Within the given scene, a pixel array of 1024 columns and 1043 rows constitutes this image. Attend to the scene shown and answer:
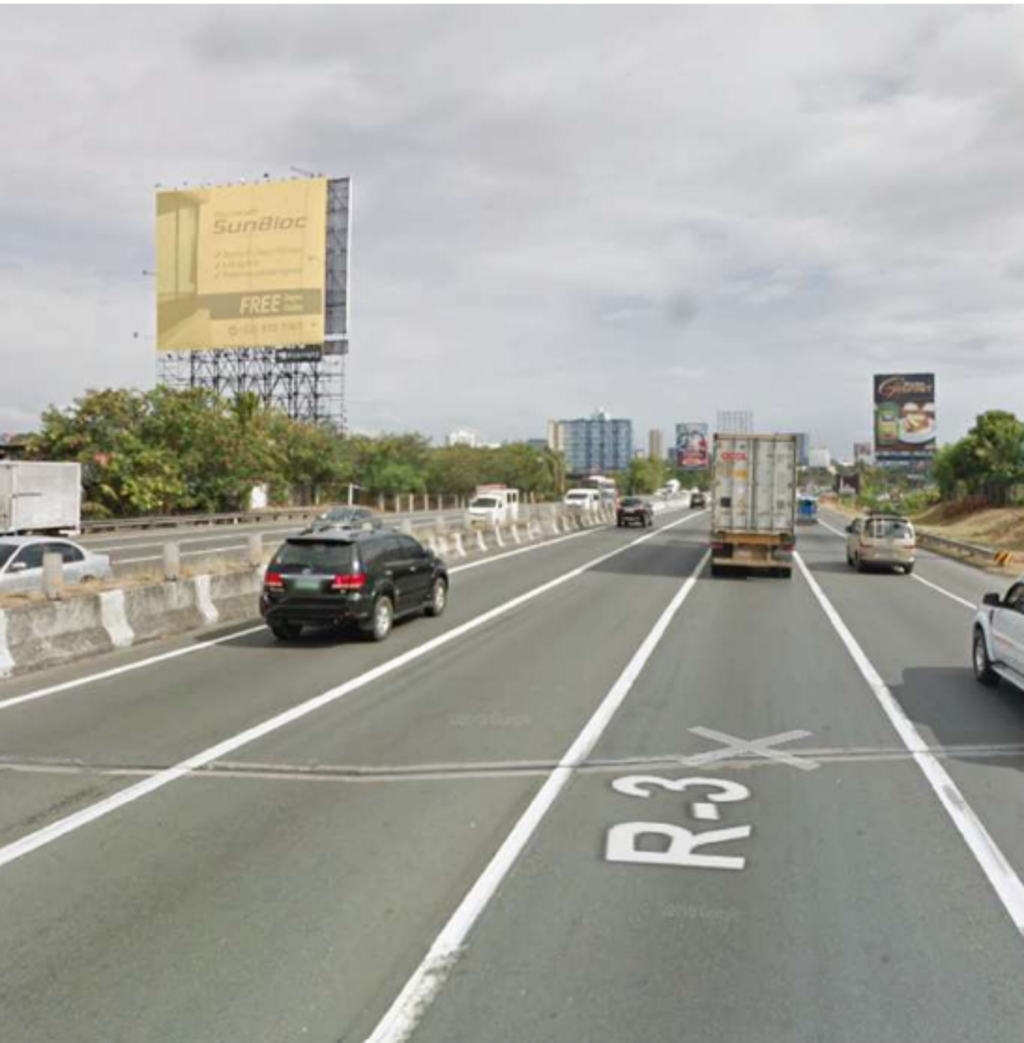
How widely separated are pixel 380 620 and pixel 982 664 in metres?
7.75

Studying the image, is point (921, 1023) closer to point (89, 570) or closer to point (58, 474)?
point (89, 570)

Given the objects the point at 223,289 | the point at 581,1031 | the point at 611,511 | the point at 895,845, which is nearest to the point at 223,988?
the point at 581,1031

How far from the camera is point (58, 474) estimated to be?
3447 cm

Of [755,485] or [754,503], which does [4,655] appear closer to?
[754,503]

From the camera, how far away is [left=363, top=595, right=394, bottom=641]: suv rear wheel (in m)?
13.2

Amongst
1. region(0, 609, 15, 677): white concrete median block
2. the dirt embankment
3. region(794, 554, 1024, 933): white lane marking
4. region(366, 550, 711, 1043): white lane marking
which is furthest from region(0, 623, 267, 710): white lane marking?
the dirt embankment

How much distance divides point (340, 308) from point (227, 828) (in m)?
66.2

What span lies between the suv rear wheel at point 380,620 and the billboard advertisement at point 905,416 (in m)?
78.8

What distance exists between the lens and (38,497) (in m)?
33.3

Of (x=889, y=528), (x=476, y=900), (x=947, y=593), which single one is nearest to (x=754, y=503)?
(x=947, y=593)

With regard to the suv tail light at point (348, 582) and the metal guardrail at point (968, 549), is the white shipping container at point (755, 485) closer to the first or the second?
the metal guardrail at point (968, 549)

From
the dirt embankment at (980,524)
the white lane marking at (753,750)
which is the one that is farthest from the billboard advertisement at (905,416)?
the white lane marking at (753,750)

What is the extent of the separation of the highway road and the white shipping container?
12624mm

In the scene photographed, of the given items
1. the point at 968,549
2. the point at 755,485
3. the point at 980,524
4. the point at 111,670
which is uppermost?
the point at 755,485
